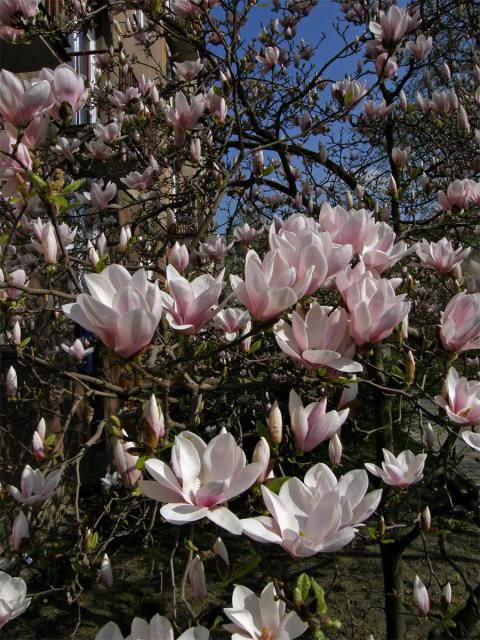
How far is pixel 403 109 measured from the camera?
10.7 ft

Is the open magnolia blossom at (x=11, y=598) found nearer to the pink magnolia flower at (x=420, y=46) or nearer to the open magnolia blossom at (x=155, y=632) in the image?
the open magnolia blossom at (x=155, y=632)

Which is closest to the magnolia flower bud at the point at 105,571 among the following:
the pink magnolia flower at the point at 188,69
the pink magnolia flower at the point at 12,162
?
the pink magnolia flower at the point at 12,162

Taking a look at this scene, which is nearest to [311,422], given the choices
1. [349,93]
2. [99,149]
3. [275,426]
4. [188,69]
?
[275,426]

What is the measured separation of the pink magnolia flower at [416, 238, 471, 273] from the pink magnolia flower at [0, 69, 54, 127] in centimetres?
108

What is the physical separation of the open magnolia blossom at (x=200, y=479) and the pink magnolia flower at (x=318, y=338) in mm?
213

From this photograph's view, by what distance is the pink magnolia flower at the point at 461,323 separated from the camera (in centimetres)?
99

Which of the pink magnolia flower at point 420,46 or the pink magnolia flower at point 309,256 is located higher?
the pink magnolia flower at point 420,46

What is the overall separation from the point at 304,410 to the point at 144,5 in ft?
6.66

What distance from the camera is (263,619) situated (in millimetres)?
820

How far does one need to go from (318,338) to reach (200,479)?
324mm

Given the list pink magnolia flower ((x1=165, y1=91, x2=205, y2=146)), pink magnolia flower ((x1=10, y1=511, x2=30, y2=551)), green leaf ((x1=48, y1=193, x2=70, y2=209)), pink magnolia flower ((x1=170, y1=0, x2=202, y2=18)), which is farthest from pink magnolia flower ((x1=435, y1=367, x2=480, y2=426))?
pink magnolia flower ((x1=170, y1=0, x2=202, y2=18))

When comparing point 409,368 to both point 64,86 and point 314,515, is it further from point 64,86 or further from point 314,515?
point 64,86

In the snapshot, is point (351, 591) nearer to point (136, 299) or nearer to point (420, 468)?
point (420, 468)

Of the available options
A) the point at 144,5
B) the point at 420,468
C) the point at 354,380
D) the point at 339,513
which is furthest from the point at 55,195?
the point at 144,5
